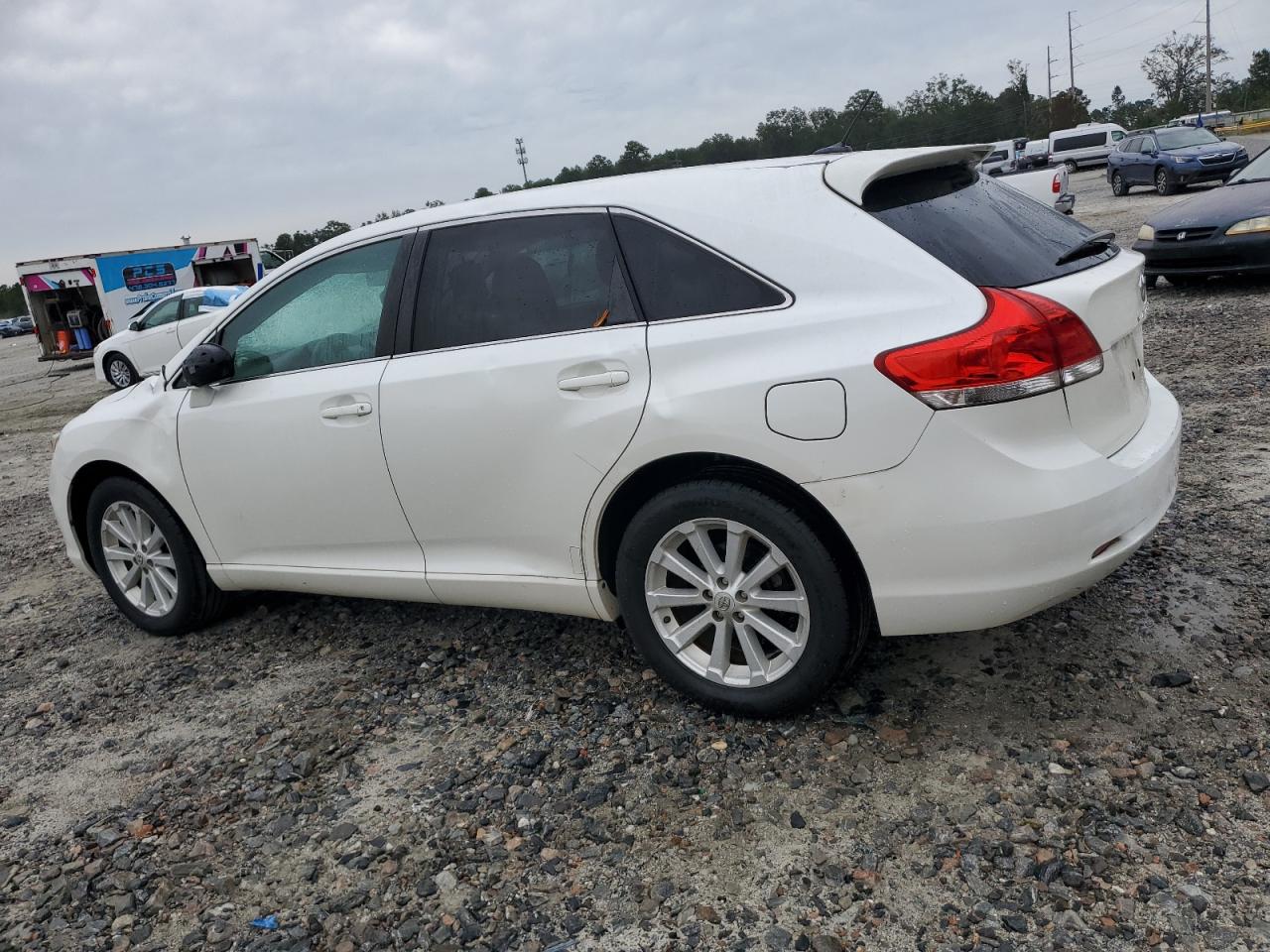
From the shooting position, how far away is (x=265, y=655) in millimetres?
4195

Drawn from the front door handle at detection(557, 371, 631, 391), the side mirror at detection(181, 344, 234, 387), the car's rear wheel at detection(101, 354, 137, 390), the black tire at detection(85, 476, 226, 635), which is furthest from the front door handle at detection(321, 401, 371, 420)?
the car's rear wheel at detection(101, 354, 137, 390)

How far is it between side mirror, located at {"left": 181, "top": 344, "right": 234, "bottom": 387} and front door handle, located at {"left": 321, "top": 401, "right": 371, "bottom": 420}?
22.8 inches

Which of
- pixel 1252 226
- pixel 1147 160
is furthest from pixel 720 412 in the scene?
pixel 1147 160

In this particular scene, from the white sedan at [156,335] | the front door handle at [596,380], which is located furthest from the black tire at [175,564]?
the white sedan at [156,335]

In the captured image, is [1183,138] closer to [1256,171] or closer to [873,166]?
[1256,171]

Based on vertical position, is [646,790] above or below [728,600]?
below

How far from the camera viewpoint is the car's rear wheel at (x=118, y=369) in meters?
17.0

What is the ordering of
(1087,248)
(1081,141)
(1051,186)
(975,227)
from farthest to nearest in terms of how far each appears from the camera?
(1081,141) → (1051,186) → (1087,248) → (975,227)

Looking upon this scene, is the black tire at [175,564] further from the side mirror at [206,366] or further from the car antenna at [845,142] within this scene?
Answer: the car antenna at [845,142]

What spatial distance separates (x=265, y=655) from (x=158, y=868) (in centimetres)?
145

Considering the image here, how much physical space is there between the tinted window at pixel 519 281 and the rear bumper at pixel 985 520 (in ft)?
3.24

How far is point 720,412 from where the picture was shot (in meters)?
2.80

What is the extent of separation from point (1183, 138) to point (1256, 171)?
52.2ft

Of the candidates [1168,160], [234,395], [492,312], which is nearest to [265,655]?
[234,395]
